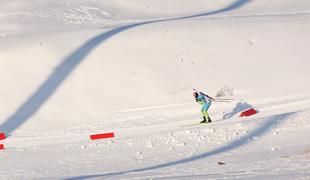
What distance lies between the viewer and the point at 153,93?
18.3m

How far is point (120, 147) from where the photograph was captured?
14547 mm

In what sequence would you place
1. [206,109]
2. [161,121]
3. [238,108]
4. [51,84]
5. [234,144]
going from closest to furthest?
[234,144] → [206,109] → [161,121] → [238,108] → [51,84]

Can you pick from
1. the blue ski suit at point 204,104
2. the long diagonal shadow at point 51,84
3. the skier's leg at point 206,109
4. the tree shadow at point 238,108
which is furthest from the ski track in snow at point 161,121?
the long diagonal shadow at point 51,84

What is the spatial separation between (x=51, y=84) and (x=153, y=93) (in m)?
3.18

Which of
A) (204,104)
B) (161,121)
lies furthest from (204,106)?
(161,121)

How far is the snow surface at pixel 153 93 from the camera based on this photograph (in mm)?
13188

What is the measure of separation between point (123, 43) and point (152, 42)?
955mm

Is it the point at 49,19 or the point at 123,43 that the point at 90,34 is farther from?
the point at 49,19

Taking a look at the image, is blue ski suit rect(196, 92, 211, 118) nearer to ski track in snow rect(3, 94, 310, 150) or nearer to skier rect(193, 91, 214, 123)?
skier rect(193, 91, 214, 123)

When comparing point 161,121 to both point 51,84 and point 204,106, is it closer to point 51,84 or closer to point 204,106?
point 204,106

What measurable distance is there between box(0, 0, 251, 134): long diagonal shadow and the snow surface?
0.04 metres

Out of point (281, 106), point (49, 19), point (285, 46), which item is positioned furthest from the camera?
point (49, 19)

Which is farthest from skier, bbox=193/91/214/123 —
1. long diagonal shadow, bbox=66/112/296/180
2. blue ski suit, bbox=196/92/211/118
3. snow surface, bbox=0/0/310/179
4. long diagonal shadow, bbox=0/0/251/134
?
long diagonal shadow, bbox=0/0/251/134

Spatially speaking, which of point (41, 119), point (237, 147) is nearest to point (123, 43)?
point (41, 119)
